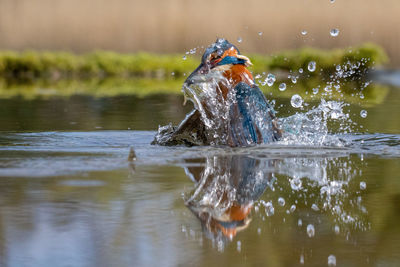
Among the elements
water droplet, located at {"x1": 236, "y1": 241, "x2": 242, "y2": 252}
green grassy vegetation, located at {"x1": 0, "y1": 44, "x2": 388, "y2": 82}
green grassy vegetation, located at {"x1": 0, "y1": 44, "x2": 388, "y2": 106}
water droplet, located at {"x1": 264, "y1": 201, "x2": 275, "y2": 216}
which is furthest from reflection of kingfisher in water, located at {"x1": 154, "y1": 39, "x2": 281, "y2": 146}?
green grassy vegetation, located at {"x1": 0, "y1": 44, "x2": 388, "y2": 82}

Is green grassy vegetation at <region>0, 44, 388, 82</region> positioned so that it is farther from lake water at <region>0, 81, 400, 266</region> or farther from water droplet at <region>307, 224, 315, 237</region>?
water droplet at <region>307, 224, 315, 237</region>

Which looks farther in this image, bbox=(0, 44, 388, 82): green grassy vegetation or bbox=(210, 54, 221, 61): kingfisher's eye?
bbox=(0, 44, 388, 82): green grassy vegetation

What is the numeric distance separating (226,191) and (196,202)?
328mm

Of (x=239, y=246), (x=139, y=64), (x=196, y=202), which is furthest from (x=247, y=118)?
(x=139, y=64)

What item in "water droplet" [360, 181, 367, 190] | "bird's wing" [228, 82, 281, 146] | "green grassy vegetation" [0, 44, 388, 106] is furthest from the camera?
"green grassy vegetation" [0, 44, 388, 106]

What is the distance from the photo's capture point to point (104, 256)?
3.00 metres

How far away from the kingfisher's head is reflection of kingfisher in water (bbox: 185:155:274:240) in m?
0.91

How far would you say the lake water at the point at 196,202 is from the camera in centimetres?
306

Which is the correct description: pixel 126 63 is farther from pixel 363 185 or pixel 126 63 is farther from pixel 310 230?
pixel 310 230

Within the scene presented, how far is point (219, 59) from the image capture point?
20.6ft

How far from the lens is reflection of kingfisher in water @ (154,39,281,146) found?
626 centimetres

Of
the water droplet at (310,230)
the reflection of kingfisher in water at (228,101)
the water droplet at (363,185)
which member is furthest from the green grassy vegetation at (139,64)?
the water droplet at (310,230)

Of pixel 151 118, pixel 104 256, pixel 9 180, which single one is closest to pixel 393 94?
pixel 151 118

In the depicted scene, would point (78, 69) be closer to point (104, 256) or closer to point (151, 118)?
point (151, 118)
